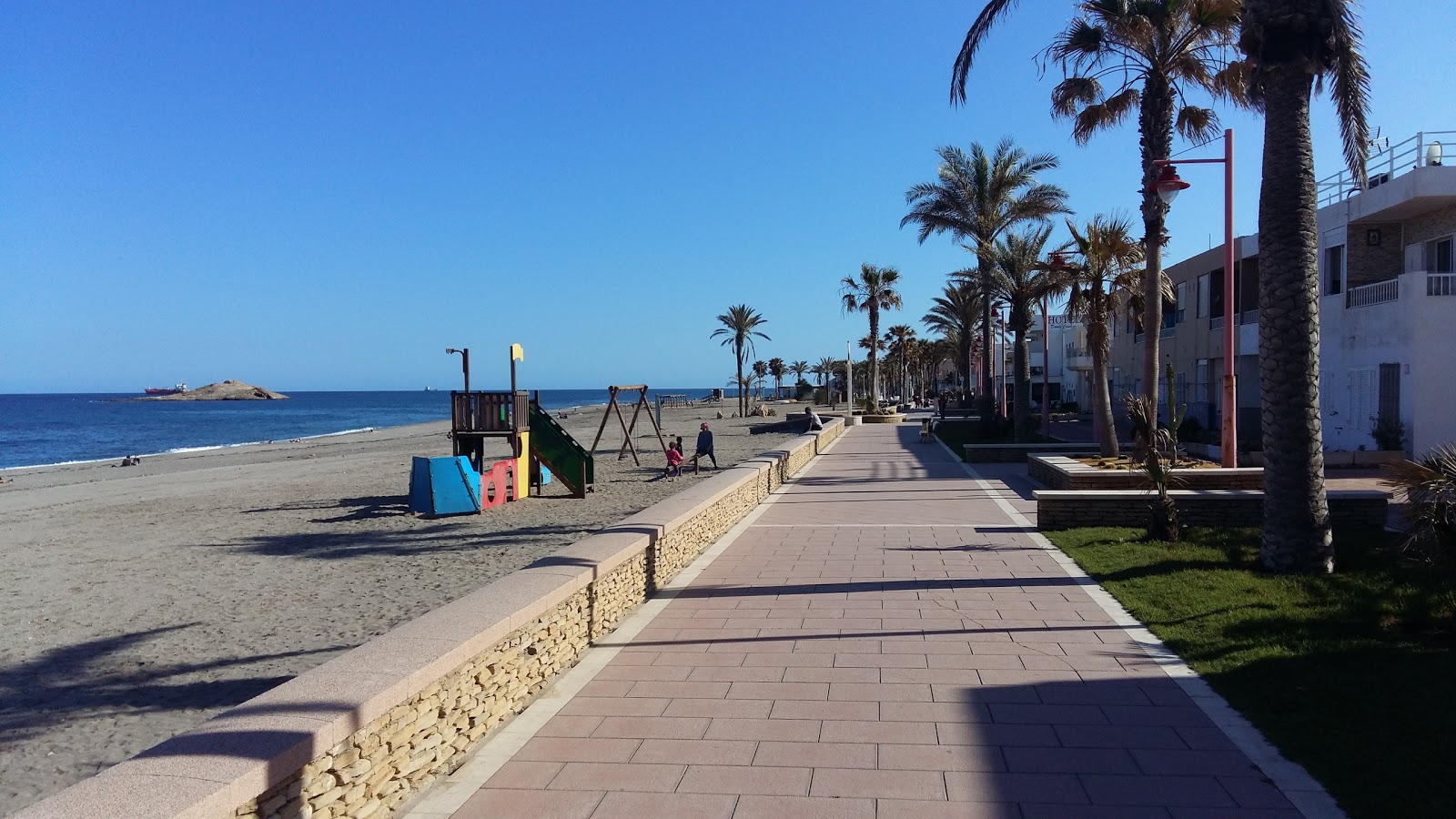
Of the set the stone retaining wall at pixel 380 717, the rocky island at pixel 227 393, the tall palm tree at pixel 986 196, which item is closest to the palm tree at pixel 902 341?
the tall palm tree at pixel 986 196

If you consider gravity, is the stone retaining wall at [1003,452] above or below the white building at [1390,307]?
below

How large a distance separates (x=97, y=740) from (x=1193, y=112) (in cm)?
1853

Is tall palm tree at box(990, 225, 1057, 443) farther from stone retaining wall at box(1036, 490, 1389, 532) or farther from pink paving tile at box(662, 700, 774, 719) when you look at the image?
pink paving tile at box(662, 700, 774, 719)

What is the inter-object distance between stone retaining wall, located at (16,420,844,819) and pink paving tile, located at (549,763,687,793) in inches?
22.9

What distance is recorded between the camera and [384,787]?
155 inches

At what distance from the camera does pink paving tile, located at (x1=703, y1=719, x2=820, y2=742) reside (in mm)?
4789

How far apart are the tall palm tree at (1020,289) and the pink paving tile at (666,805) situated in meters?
22.3

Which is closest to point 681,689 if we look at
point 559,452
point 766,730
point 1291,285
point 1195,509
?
point 766,730

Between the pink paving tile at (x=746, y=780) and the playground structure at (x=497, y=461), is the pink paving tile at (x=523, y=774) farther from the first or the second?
the playground structure at (x=497, y=461)

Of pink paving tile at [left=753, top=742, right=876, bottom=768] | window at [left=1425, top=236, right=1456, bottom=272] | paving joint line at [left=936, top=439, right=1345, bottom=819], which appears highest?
window at [left=1425, top=236, right=1456, bottom=272]

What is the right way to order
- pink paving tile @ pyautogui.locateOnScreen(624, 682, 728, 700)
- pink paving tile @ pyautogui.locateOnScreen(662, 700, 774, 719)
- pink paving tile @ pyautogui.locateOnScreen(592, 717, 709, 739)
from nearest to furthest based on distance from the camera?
1. pink paving tile @ pyautogui.locateOnScreen(592, 717, 709, 739)
2. pink paving tile @ pyautogui.locateOnScreen(662, 700, 774, 719)
3. pink paving tile @ pyautogui.locateOnScreen(624, 682, 728, 700)

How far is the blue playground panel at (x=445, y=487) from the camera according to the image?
15883 millimetres

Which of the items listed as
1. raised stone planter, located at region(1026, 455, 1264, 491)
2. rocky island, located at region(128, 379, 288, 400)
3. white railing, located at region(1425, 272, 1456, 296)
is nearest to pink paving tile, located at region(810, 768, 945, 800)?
raised stone planter, located at region(1026, 455, 1264, 491)

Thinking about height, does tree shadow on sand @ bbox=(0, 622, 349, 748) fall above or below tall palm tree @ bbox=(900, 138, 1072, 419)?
below
